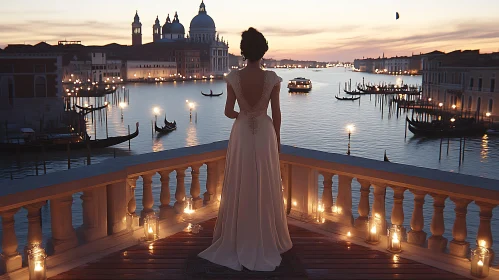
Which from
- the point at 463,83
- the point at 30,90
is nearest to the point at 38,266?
the point at 30,90

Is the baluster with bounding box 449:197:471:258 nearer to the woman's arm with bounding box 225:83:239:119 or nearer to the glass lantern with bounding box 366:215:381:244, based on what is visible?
the glass lantern with bounding box 366:215:381:244

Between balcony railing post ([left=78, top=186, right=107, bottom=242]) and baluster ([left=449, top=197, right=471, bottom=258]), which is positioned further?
balcony railing post ([left=78, top=186, right=107, bottom=242])

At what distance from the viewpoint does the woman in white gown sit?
2.94m

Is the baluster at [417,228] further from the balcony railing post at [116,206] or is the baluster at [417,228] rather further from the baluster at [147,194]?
the balcony railing post at [116,206]

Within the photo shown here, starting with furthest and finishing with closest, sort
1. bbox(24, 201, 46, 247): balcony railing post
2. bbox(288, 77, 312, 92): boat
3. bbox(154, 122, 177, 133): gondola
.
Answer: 1. bbox(288, 77, 312, 92): boat
2. bbox(154, 122, 177, 133): gondola
3. bbox(24, 201, 46, 247): balcony railing post

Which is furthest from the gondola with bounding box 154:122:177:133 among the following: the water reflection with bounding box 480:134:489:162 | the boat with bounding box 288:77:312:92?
the boat with bounding box 288:77:312:92

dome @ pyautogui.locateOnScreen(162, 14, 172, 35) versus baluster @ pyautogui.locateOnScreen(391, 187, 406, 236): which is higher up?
dome @ pyautogui.locateOnScreen(162, 14, 172, 35)

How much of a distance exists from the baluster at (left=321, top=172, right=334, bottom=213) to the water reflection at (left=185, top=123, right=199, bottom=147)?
22.2 m

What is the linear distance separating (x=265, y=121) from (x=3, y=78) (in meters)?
30.2

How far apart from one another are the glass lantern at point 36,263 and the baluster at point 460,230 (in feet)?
8.06

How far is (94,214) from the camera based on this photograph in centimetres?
322

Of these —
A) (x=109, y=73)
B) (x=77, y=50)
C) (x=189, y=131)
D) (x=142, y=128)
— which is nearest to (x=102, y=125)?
(x=142, y=128)

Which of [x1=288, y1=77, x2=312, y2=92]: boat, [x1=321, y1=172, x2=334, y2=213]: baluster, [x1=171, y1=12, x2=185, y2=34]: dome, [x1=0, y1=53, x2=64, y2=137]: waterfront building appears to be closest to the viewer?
[x1=321, y1=172, x2=334, y2=213]: baluster

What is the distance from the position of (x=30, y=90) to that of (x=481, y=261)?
3103 centimetres
